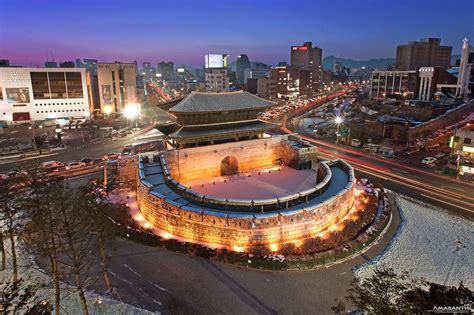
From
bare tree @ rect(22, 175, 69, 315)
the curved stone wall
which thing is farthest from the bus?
bare tree @ rect(22, 175, 69, 315)

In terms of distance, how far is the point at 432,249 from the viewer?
79.8 feet

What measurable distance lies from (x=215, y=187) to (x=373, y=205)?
17862 millimetres

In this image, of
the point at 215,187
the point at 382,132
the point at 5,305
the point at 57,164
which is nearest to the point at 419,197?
the point at 215,187

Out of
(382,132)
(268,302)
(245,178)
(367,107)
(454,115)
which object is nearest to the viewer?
(268,302)

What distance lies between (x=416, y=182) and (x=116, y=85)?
8565 centimetres

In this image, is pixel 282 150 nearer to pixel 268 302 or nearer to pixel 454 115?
pixel 268 302

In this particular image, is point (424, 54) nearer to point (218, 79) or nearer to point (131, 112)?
point (218, 79)

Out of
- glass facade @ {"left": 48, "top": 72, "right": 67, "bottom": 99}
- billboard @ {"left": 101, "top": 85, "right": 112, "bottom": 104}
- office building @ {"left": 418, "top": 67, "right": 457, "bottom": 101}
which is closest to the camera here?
glass facade @ {"left": 48, "top": 72, "right": 67, "bottom": 99}

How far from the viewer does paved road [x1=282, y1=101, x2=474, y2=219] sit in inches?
1271

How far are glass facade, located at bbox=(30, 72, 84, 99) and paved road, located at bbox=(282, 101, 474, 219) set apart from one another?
70.3m

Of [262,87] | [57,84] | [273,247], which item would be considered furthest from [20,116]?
[262,87]

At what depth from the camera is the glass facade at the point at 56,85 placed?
76.2 meters

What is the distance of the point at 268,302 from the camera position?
1816 centimetres

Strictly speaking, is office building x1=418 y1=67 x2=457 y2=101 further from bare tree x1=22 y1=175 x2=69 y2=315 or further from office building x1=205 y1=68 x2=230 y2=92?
bare tree x1=22 y1=175 x2=69 y2=315
